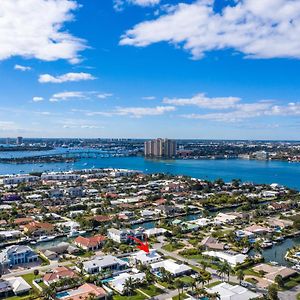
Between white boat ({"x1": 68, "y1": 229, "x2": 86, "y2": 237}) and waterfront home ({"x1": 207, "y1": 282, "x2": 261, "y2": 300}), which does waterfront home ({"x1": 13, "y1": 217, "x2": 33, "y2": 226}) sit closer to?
white boat ({"x1": 68, "y1": 229, "x2": 86, "y2": 237})

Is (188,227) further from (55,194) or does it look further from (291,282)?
(55,194)

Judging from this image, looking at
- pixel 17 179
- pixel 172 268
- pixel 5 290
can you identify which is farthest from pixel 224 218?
pixel 17 179

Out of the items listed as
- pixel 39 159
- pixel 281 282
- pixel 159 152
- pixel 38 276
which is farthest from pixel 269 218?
pixel 159 152

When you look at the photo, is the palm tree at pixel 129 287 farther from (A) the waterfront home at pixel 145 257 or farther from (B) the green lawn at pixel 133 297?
(A) the waterfront home at pixel 145 257

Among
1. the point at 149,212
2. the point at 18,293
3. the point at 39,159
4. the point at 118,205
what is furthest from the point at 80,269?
the point at 39,159

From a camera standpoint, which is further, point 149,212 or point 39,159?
point 39,159

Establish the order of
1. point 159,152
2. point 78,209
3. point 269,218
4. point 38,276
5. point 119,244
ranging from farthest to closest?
point 159,152 < point 78,209 < point 269,218 < point 119,244 < point 38,276

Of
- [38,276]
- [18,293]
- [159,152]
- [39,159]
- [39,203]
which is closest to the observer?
[18,293]

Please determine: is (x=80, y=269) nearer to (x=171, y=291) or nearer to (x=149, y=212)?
(x=171, y=291)
